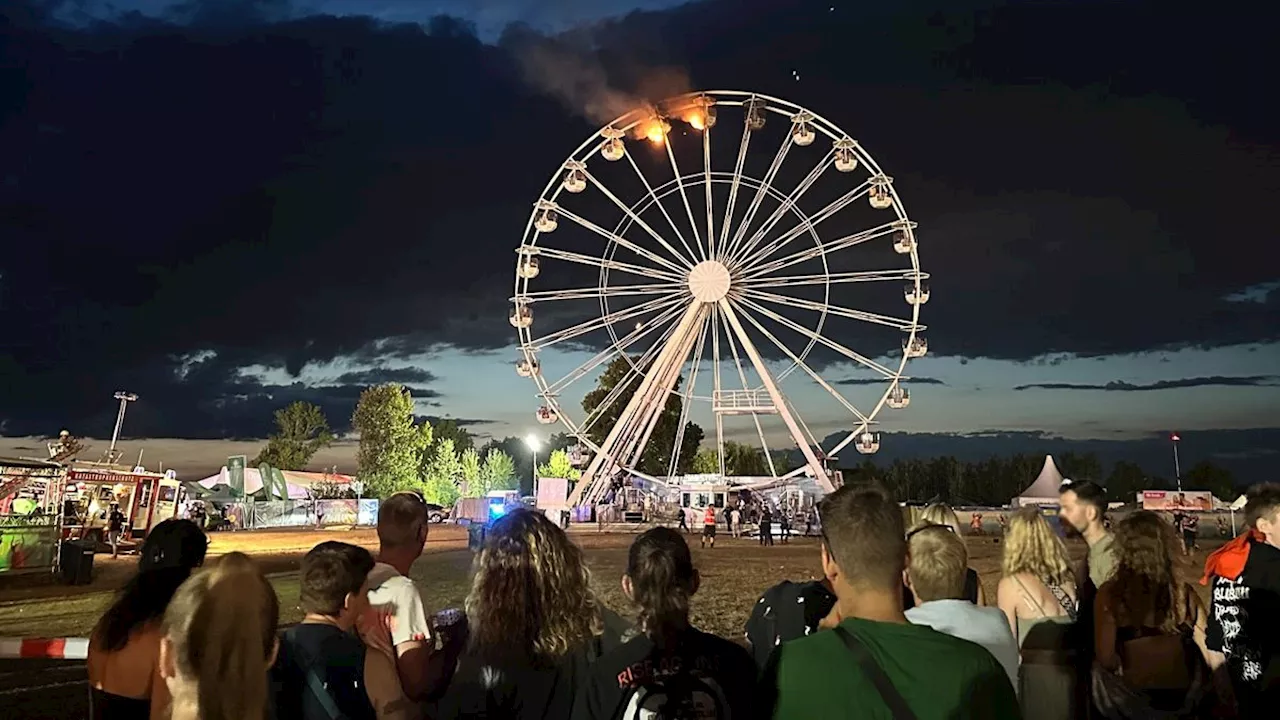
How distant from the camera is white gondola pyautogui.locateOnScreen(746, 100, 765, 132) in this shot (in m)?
30.8

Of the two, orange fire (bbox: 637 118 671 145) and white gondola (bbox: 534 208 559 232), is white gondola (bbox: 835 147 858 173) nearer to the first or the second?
orange fire (bbox: 637 118 671 145)

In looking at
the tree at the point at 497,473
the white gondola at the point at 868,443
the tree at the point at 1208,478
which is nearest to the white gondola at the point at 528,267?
the white gondola at the point at 868,443

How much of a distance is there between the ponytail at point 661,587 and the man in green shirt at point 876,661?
1.92 feet

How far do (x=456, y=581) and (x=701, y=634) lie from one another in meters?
15.1

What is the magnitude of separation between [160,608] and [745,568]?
18291mm

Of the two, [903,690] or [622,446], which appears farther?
[622,446]

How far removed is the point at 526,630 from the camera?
122 inches

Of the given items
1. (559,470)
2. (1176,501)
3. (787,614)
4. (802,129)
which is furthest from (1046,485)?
(787,614)

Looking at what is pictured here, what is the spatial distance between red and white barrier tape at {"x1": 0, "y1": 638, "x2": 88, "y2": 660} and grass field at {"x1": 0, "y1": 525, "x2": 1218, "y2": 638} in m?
0.37

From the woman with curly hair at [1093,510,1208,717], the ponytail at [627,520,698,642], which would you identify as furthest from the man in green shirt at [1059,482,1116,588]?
the ponytail at [627,520,698,642]

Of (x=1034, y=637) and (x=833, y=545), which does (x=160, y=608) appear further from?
(x=1034, y=637)

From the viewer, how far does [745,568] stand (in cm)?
2047

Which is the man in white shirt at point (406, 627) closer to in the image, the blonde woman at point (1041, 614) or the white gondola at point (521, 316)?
the blonde woman at point (1041, 614)

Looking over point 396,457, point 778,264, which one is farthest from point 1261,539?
point 396,457
